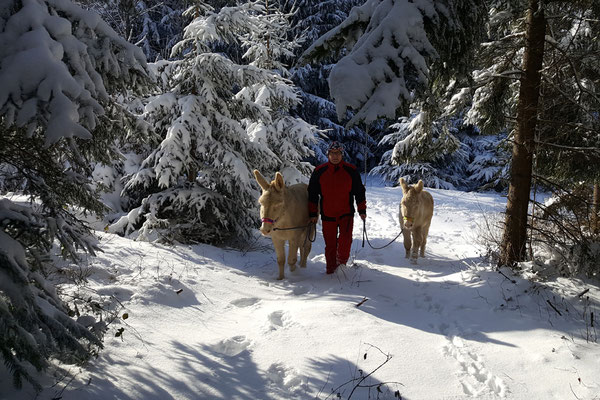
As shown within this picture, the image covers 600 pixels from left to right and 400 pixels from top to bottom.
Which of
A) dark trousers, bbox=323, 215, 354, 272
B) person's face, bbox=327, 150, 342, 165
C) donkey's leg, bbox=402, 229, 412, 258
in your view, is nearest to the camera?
person's face, bbox=327, 150, 342, 165

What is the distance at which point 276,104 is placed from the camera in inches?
466

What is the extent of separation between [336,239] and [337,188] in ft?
3.09

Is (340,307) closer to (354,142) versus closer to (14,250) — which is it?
(14,250)

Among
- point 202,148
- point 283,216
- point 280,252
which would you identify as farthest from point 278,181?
point 202,148

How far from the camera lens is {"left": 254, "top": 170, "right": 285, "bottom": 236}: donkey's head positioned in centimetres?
586

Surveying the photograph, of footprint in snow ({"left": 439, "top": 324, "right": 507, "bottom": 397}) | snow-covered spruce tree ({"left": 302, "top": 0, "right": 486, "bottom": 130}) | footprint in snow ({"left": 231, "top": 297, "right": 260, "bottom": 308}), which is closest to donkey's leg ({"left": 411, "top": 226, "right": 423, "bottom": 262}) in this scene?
footprint in snow ({"left": 439, "top": 324, "right": 507, "bottom": 397})

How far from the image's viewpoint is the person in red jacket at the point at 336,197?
6.33 meters

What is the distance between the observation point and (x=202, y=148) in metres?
8.24

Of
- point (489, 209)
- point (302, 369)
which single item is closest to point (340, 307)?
point (302, 369)

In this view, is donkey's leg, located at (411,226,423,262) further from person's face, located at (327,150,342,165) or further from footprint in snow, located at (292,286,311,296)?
footprint in snow, located at (292,286,311,296)

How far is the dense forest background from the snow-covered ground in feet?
1.89

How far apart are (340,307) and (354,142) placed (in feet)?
71.4

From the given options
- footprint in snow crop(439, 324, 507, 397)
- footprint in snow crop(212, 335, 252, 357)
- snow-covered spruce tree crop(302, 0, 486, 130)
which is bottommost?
footprint in snow crop(212, 335, 252, 357)

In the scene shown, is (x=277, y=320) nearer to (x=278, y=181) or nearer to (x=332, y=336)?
(x=332, y=336)
